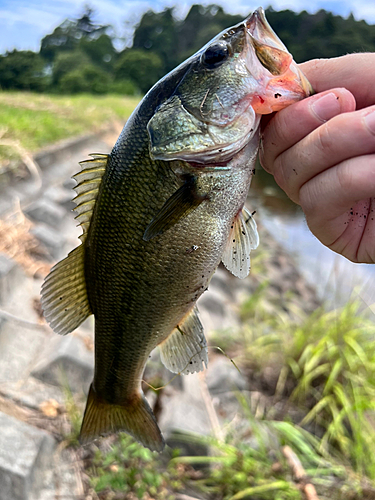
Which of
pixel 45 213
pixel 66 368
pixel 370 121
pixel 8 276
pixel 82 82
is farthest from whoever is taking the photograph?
pixel 82 82

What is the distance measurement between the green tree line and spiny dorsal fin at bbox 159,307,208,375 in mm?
26517

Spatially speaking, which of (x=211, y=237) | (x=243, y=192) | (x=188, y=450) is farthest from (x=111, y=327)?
(x=188, y=450)

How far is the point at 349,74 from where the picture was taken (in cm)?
126

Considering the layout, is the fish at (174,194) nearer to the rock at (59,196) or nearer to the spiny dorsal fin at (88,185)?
the spiny dorsal fin at (88,185)

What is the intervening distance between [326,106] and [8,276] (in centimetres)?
311

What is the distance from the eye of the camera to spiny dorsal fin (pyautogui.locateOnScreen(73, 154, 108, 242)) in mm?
1308

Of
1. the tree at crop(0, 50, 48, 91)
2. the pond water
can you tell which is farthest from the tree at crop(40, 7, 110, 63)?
the pond water

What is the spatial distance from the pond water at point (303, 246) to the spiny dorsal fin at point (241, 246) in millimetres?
3457

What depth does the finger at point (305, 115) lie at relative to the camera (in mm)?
1119

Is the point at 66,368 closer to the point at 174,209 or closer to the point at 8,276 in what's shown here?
the point at 8,276

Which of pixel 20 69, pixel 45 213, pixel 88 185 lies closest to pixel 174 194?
pixel 88 185

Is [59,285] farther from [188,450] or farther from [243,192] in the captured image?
[188,450]

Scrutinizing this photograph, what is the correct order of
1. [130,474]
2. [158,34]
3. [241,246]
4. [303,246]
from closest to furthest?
[241,246]
[130,474]
[303,246]
[158,34]

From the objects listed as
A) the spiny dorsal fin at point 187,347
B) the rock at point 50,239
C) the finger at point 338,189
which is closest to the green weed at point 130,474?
the spiny dorsal fin at point 187,347
